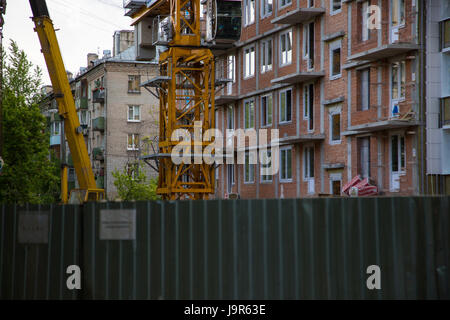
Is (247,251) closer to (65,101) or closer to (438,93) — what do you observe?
(438,93)

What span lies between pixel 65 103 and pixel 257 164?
15468 millimetres

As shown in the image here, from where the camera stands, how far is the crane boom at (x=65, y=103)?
34312 mm

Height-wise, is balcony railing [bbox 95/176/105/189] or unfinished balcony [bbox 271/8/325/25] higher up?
unfinished balcony [bbox 271/8/325/25]

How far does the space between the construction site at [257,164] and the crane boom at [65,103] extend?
2.5 inches

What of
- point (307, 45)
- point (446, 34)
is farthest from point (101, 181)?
point (446, 34)

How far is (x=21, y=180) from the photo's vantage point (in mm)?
51656

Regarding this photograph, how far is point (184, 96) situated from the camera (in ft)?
147

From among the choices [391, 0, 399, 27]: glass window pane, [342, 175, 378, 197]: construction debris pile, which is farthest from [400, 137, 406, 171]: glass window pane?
[391, 0, 399, 27]: glass window pane

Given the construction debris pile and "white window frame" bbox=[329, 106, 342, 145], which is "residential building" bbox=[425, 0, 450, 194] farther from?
"white window frame" bbox=[329, 106, 342, 145]

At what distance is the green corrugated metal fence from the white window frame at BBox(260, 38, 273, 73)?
32434mm

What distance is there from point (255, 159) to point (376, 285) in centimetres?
3427

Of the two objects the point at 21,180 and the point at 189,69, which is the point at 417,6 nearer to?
the point at 189,69

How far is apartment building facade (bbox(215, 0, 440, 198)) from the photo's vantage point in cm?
3349

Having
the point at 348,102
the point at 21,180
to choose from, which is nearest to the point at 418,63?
the point at 348,102
